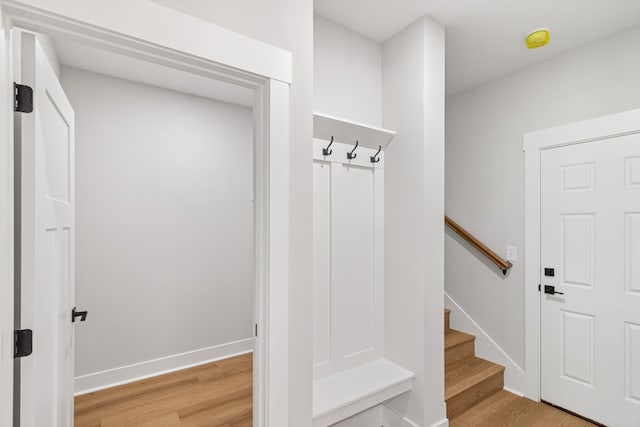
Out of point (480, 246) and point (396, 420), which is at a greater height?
point (480, 246)

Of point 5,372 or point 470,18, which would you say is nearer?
point 5,372

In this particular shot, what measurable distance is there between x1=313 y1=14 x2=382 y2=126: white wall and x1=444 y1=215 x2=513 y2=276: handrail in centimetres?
129

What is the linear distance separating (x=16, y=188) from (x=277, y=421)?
1.27 meters

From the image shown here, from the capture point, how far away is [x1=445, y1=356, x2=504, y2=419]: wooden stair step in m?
2.20

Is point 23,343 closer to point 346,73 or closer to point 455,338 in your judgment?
point 346,73

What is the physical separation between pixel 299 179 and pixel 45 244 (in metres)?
0.97

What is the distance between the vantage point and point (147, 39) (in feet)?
3.58

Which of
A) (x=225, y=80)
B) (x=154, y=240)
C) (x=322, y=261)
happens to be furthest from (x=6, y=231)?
(x=154, y=240)

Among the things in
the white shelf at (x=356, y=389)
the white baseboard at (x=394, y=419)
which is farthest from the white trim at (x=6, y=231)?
the white baseboard at (x=394, y=419)

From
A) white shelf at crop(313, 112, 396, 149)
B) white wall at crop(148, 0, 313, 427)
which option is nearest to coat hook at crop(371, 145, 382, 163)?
white shelf at crop(313, 112, 396, 149)

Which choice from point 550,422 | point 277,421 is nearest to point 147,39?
point 277,421

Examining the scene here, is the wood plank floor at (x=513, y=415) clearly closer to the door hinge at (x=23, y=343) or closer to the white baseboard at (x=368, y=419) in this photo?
the white baseboard at (x=368, y=419)

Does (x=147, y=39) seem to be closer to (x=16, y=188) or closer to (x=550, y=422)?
(x=16, y=188)

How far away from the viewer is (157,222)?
109 inches
